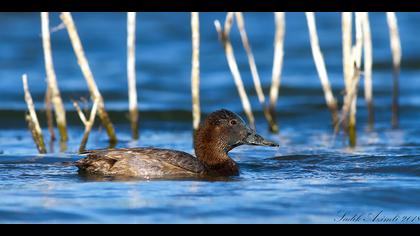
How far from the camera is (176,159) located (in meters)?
11.2

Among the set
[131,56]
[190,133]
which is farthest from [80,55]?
[190,133]

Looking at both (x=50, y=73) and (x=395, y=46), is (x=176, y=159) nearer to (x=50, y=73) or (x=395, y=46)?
(x=50, y=73)

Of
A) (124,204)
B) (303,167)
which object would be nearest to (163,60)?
(303,167)

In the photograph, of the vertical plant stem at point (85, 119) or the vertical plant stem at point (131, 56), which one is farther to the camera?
the vertical plant stem at point (131, 56)

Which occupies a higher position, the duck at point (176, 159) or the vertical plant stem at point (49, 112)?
→ the vertical plant stem at point (49, 112)

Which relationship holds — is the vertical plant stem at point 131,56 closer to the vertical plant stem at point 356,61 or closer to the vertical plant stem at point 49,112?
the vertical plant stem at point 49,112

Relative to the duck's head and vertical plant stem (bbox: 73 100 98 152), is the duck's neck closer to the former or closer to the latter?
the duck's head

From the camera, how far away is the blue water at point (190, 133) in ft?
31.6

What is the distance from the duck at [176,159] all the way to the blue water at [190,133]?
0.26 meters

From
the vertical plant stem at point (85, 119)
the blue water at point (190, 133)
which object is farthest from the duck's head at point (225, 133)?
the vertical plant stem at point (85, 119)

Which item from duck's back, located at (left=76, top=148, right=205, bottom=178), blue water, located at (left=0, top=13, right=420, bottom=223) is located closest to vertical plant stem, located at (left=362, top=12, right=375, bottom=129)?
blue water, located at (left=0, top=13, right=420, bottom=223)

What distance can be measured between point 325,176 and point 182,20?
18.1 meters

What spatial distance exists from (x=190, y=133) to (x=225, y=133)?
4.43 meters
